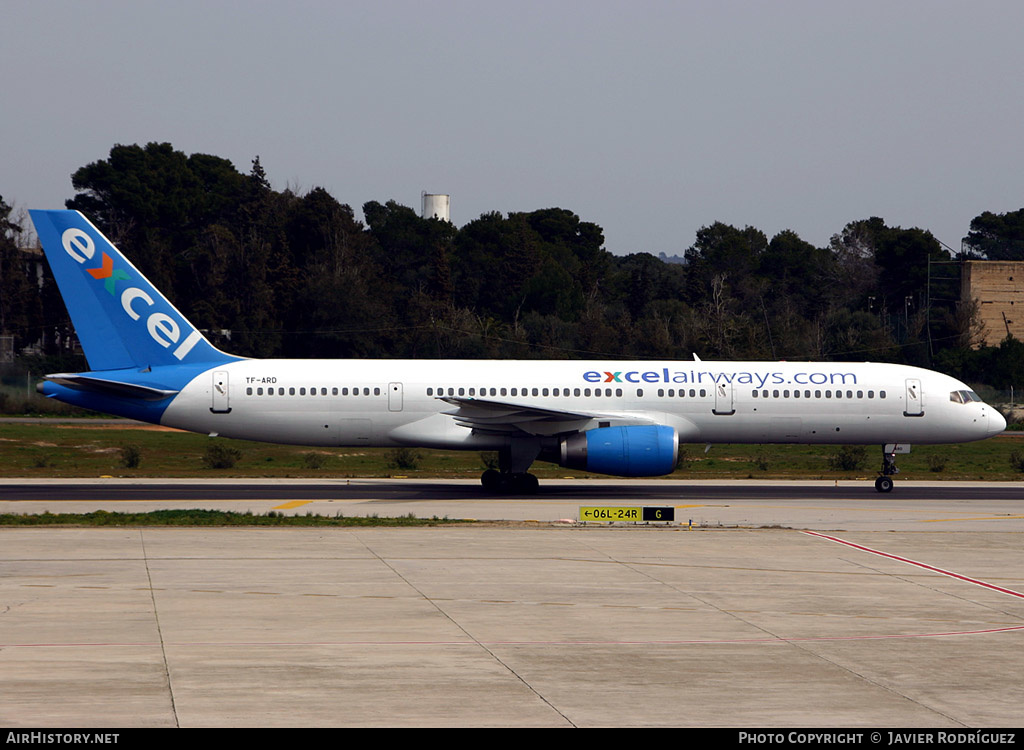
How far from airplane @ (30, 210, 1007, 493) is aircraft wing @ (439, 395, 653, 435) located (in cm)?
5

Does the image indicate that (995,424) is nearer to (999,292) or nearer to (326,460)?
(326,460)

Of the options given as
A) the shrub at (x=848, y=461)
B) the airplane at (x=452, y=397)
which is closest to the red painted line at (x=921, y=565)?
the airplane at (x=452, y=397)

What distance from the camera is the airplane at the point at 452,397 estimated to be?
30.9 metres

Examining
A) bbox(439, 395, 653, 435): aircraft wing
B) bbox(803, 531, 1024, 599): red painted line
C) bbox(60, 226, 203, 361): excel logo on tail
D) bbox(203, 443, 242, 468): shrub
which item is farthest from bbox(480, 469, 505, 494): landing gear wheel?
bbox(203, 443, 242, 468): shrub

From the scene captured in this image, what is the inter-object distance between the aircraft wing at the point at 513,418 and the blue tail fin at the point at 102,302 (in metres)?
6.87

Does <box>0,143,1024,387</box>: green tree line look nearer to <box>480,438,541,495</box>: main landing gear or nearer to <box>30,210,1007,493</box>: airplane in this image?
<box>30,210,1007,493</box>: airplane

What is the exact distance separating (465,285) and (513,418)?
7278 centimetres

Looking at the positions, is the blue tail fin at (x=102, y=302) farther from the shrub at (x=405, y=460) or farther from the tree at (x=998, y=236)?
the tree at (x=998, y=236)

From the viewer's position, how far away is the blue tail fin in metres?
31.4

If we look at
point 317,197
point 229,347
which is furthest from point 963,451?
point 317,197

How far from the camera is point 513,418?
30719 mm

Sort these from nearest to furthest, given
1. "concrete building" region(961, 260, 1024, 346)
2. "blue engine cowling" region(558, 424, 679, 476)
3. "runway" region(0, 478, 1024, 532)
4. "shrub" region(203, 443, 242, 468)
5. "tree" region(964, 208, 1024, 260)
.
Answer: "runway" region(0, 478, 1024, 532) < "blue engine cowling" region(558, 424, 679, 476) < "shrub" region(203, 443, 242, 468) < "concrete building" region(961, 260, 1024, 346) < "tree" region(964, 208, 1024, 260)

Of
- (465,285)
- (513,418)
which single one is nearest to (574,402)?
(513,418)

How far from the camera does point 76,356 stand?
76.4 m
